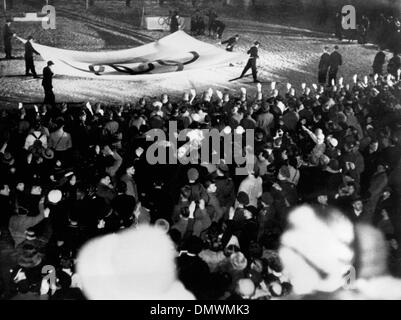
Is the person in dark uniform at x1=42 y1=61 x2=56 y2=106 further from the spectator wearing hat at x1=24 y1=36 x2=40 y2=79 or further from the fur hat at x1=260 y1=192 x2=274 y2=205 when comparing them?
the fur hat at x1=260 y1=192 x2=274 y2=205

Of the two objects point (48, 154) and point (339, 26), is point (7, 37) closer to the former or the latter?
point (48, 154)

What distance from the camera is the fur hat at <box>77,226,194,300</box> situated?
582cm

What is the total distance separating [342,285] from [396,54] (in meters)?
9.58

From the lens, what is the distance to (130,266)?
6008mm

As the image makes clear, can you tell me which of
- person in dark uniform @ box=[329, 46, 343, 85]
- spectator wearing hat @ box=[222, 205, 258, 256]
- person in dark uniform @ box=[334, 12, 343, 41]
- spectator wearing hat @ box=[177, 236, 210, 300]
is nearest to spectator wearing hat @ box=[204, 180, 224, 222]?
spectator wearing hat @ box=[222, 205, 258, 256]

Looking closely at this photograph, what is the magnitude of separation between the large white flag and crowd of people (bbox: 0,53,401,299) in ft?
8.10

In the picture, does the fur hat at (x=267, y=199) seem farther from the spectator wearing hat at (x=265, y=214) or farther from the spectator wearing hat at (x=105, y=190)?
the spectator wearing hat at (x=105, y=190)

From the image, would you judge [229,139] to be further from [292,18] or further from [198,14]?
[292,18]

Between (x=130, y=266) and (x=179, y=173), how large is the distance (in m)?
2.05

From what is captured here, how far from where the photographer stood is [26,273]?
17.7 feet

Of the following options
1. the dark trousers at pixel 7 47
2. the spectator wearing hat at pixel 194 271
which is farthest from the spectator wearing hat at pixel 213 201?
the dark trousers at pixel 7 47

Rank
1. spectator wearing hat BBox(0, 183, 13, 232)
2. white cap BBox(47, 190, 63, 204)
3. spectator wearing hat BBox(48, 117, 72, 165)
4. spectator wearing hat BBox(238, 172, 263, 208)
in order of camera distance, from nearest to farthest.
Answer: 1. white cap BBox(47, 190, 63, 204)
2. spectator wearing hat BBox(0, 183, 13, 232)
3. spectator wearing hat BBox(238, 172, 263, 208)
4. spectator wearing hat BBox(48, 117, 72, 165)

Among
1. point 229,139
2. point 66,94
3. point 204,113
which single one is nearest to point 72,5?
point 66,94

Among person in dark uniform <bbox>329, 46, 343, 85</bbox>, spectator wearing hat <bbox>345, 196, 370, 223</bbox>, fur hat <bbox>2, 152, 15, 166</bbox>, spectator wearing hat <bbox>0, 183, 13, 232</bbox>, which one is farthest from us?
person in dark uniform <bbox>329, 46, 343, 85</bbox>
